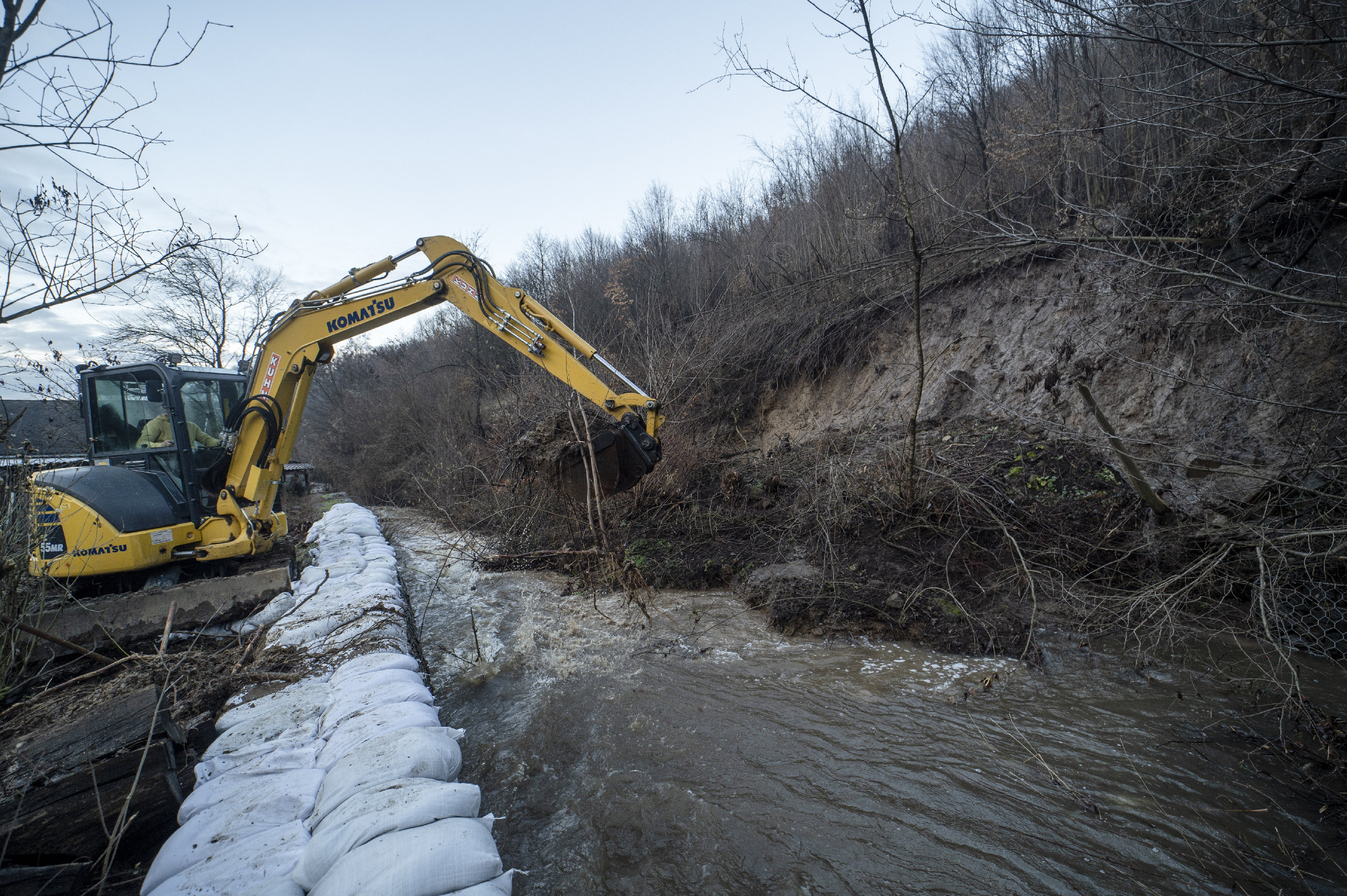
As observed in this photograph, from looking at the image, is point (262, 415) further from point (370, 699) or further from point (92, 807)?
point (92, 807)

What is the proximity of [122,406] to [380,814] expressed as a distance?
6.15 m

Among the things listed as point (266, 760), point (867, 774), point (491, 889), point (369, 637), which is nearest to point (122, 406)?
point (369, 637)

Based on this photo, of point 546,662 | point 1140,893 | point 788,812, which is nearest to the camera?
point 1140,893

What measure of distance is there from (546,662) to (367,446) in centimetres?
1551

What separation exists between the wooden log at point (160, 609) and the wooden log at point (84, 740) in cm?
204

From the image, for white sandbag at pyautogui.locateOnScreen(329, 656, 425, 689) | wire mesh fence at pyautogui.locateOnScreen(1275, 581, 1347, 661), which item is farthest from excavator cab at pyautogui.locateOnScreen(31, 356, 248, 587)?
wire mesh fence at pyautogui.locateOnScreen(1275, 581, 1347, 661)

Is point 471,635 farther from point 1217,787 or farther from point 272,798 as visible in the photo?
point 1217,787

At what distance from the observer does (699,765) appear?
143 inches

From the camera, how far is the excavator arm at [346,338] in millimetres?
5773

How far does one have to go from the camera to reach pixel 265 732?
10.9 ft

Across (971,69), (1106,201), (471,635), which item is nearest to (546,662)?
(471,635)

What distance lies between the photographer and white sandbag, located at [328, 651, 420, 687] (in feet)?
12.5

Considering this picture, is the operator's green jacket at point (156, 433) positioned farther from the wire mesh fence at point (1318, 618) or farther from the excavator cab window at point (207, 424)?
the wire mesh fence at point (1318, 618)

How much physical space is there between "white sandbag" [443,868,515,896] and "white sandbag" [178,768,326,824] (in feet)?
3.66
